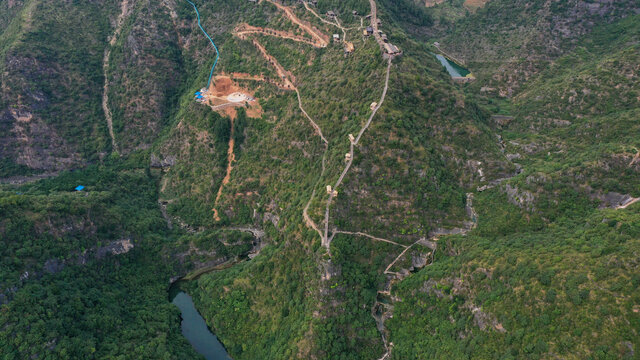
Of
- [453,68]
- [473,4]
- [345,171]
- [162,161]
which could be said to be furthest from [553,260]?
[473,4]

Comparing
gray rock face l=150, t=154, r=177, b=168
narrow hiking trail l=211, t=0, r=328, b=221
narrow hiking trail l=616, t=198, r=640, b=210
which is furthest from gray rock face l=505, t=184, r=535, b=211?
gray rock face l=150, t=154, r=177, b=168

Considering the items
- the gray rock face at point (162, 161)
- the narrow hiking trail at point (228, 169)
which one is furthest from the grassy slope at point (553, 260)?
the gray rock face at point (162, 161)

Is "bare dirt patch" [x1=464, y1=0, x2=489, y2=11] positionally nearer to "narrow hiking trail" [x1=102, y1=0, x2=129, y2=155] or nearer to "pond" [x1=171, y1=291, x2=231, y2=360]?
"narrow hiking trail" [x1=102, y1=0, x2=129, y2=155]

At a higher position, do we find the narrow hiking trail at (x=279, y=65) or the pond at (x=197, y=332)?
the narrow hiking trail at (x=279, y=65)

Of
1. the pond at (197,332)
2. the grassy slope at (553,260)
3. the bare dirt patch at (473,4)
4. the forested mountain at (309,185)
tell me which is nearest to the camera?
the grassy slope at (553,260)

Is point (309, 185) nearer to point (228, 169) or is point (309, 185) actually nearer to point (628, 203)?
point (228, 169)

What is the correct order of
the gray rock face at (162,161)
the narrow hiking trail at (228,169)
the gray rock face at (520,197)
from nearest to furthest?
1. the gray rock face at (520,197)
2. the narrow hiking trail at (228,169)
3. the gray rock face at (162,161)

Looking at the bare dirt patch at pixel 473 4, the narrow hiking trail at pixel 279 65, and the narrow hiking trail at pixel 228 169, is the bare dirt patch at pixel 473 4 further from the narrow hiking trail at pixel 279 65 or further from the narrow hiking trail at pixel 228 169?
the narrow hiking trail at pixel 228 169
